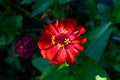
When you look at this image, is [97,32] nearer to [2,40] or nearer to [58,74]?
[58,74]

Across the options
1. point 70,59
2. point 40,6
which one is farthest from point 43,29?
point 70,59

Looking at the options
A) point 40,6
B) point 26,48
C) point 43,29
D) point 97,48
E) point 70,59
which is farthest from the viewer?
point 43,29

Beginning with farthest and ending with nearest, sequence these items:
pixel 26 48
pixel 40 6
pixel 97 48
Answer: pixel 26 48, pixel 40 6, pixel 97 48

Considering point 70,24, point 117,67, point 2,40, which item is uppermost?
point 70,24

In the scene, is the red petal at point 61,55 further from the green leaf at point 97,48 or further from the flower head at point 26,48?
the flower head at point 26,48

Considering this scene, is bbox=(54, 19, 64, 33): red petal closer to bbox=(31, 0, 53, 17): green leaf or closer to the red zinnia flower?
the red zinnia flower

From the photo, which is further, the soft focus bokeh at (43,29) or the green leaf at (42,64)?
the green leaf at (42,64)

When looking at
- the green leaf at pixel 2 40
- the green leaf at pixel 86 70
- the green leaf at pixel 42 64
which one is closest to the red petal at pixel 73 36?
the green leaf at pixel 86 70

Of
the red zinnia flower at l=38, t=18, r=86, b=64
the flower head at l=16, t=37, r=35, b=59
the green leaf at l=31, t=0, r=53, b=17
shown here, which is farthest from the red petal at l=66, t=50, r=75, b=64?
the flower head at l=16, t=37, r=35, b=59
